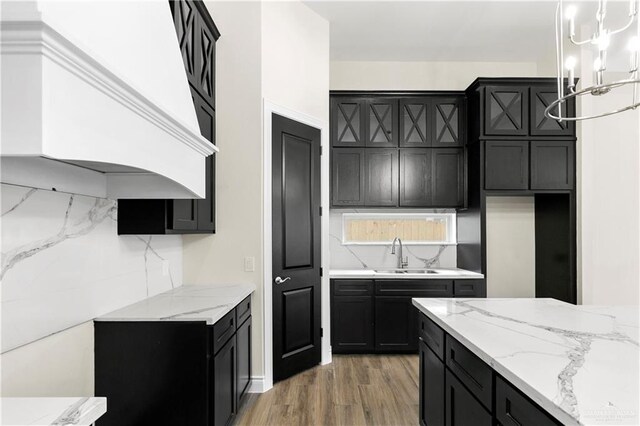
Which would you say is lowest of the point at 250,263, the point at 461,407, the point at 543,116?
the point at 461,407

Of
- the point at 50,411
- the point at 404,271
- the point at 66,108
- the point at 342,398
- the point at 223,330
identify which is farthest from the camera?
the point at 404,271

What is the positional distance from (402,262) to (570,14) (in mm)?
3266

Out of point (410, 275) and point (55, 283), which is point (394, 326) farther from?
point (55, 283)

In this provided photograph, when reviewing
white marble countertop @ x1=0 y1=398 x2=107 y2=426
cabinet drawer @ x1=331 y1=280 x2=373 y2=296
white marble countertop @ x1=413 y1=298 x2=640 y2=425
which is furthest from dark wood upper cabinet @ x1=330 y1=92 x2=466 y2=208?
white marble countertop @ x1=0 y1=398 x2=107 y2=426

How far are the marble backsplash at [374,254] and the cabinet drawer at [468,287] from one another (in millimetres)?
658

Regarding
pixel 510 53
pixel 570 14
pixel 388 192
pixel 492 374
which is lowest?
pixel 492 374

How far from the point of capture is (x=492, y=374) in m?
1.45

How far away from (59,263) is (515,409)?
6.40 feet

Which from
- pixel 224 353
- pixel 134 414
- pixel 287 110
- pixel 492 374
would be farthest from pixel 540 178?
pixel 134 414

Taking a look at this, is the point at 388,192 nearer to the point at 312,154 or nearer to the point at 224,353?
the point at 312,154

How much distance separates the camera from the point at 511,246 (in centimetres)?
465

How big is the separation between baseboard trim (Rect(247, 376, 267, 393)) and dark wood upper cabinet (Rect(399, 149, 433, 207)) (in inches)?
93.8

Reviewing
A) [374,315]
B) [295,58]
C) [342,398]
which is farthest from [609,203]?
[295,58]

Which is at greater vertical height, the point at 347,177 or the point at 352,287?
the point at 347,177
